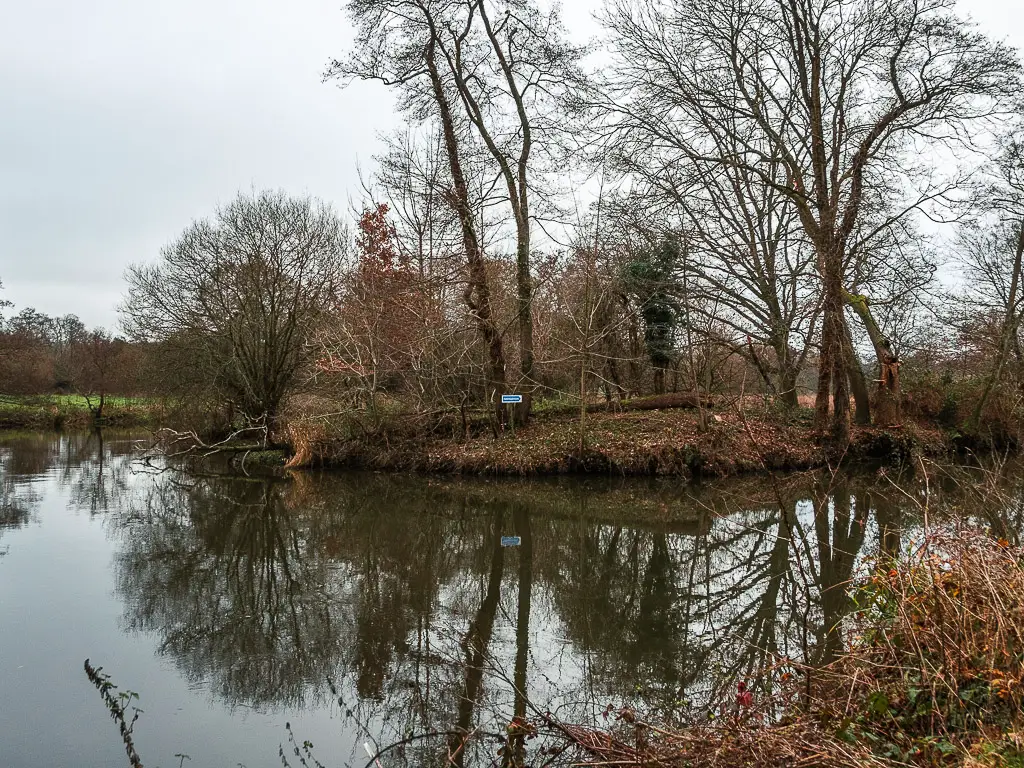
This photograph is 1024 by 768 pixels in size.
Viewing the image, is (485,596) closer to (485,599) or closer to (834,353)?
(485,599)

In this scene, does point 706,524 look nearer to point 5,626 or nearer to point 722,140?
point 5,626

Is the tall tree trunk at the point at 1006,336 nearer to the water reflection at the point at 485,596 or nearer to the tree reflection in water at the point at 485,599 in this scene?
the tree reflection in water at the point at 485,599

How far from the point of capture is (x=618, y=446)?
→ 16.8 meters

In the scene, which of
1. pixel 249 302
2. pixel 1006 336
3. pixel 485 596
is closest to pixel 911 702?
pixel 485 596

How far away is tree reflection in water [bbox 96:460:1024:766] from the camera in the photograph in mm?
5305

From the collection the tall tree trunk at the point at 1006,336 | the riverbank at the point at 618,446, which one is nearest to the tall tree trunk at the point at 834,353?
the riverbank at the point at 618,446

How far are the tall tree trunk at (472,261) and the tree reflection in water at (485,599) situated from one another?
193 inches

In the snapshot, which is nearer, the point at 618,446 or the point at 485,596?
the point at 485,596

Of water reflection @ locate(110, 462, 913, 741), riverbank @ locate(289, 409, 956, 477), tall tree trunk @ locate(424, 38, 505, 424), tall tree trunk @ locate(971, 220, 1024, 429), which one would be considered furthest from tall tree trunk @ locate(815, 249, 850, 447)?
tall tree trunk @ locate(424, 38, 505, 424)

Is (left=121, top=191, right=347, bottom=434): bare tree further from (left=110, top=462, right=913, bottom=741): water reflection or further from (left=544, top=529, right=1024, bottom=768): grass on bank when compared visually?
(left=544, top=529, right=1024, bottom=768): grass on bank

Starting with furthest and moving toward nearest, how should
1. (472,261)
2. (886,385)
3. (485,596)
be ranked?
(886,385)
(472,261)
(485,596)

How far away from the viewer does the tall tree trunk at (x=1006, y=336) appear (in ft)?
60.3

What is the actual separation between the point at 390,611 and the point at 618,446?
Result: 10084 mm

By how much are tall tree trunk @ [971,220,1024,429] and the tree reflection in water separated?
23.8ft
